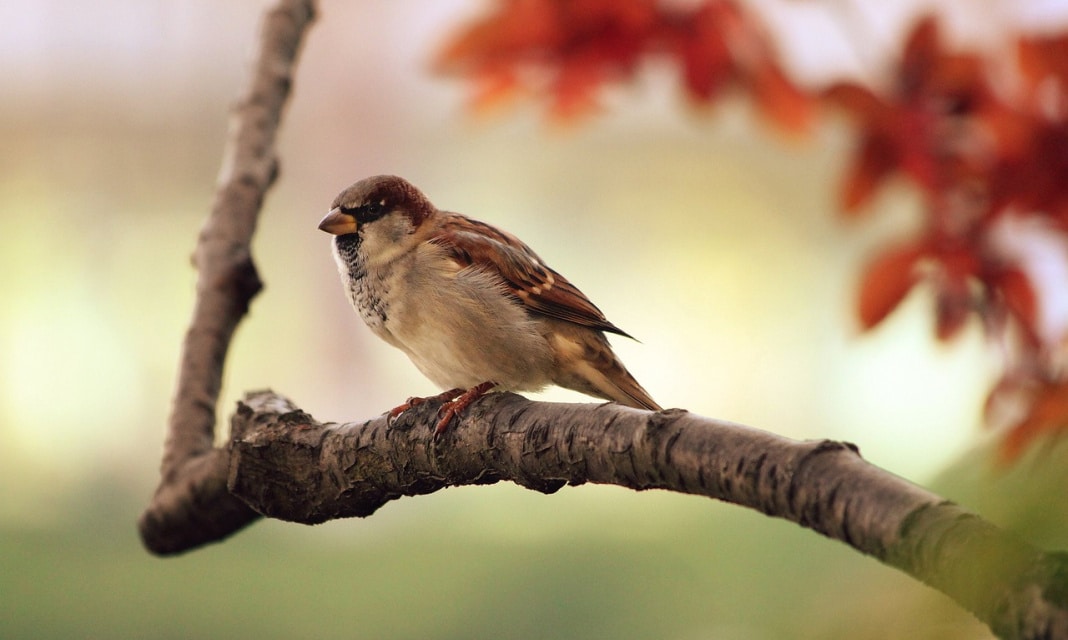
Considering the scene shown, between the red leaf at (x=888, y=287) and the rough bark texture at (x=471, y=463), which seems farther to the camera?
the red leaf at (x=888, y=287)

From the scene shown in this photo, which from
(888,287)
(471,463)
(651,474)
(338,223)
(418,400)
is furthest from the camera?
(888,287)

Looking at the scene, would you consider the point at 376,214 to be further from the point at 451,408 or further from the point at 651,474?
the point at 651,474

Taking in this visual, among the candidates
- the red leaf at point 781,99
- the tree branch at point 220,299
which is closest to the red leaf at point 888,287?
the red leaf at point 781,99

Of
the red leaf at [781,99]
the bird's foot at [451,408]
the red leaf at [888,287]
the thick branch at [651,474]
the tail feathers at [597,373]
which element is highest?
the red leaf at [781,99]

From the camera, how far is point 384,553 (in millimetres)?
2900

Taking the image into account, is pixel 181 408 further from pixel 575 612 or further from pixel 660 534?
pixel 660 534

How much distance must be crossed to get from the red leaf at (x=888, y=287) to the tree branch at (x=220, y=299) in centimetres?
72

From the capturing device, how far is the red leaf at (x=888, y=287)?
132 cm

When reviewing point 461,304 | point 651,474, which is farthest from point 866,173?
point 651,474

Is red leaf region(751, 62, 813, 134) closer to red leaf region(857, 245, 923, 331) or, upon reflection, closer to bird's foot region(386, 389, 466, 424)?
red leaf region(857, 245, 923, 331)

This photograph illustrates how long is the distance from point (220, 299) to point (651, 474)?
587 mm

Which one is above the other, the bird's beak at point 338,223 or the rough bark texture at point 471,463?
the bird's beak at point 338,223

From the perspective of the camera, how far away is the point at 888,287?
1.32m

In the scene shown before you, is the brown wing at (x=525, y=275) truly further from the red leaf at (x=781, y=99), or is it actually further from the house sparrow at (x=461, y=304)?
the red leaf at (x=781, y=99)
